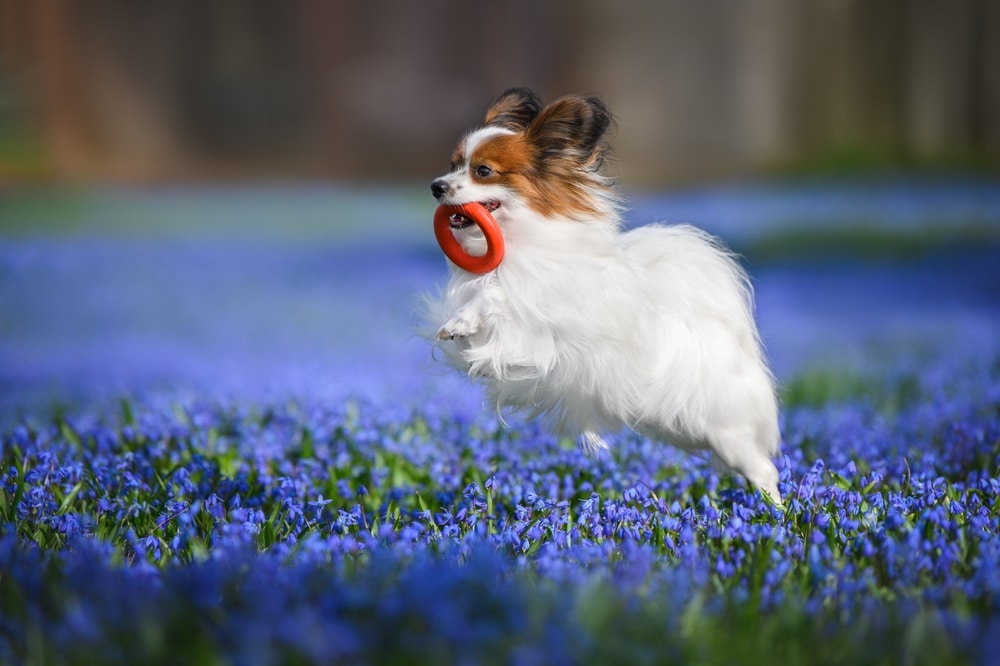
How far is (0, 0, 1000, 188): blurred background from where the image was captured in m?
11.6

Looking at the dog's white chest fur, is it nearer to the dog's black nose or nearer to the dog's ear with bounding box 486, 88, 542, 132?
the dog's black nose

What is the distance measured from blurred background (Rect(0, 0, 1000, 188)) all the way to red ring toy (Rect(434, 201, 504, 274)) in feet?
25.9

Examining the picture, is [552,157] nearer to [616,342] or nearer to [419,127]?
[616,342]

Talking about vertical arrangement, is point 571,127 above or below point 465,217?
above

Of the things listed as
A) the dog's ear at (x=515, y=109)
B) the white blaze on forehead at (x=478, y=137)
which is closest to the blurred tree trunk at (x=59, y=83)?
the dog's ear at (x=515, y=109)

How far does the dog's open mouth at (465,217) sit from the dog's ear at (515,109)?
538mm

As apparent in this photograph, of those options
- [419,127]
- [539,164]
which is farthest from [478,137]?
[419,127]

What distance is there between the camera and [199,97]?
1173 centimetres

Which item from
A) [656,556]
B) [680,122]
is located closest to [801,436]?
[656,556]

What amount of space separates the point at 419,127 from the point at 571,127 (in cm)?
808

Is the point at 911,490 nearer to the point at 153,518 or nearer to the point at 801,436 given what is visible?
the point at 801,436

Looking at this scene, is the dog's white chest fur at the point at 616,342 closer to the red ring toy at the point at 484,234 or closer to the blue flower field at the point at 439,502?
the red ring toy at the point at 484,234

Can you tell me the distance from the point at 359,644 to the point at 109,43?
36.1 feet

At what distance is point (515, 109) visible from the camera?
4359mm
